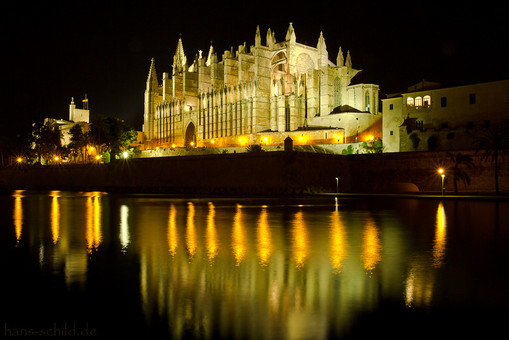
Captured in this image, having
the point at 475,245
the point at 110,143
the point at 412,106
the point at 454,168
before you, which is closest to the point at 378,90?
the point at 412,106

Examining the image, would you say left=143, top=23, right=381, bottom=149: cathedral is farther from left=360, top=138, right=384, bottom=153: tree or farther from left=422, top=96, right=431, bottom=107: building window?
left=422, top=96, right=431, bottom=107: building window

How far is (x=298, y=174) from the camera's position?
109 feet

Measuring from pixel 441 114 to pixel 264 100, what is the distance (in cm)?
2636

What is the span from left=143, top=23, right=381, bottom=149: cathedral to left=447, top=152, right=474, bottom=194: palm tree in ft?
58.2

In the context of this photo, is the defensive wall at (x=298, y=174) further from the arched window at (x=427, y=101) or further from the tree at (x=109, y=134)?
the tree at (x=109, y=134)

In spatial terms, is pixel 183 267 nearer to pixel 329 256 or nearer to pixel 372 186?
pixel 329 256

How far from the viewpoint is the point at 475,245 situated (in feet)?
33.3

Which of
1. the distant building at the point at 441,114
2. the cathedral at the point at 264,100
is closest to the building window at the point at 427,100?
the distant building at the point at 441,114

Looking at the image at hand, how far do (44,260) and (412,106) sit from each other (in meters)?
37.3

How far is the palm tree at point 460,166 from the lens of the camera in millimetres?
31516

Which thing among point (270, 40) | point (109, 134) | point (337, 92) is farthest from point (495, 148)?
point (109, 134)

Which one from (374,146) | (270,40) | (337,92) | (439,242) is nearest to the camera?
(439,242)

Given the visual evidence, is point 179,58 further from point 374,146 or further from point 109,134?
point 374,146

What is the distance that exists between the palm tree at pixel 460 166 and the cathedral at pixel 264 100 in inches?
698
